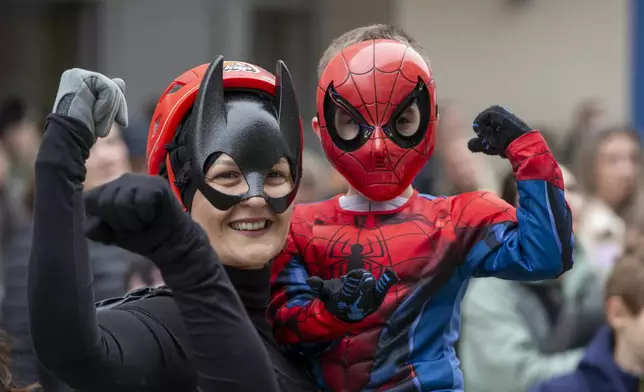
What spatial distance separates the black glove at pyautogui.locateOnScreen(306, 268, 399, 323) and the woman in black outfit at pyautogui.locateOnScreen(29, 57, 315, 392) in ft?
0.50

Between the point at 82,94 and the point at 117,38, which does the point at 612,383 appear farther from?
the point at 117,38

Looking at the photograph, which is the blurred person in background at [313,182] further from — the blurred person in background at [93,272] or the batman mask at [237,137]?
the batman mask at [237,137]

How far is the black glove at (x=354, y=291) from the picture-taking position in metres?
2.91

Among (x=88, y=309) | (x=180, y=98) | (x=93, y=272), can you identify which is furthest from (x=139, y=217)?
(x=93, y=272)

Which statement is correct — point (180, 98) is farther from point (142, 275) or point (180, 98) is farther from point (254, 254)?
point (142, 275)

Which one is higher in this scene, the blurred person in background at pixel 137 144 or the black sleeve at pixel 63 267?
the black sleeve at pixel 63 267

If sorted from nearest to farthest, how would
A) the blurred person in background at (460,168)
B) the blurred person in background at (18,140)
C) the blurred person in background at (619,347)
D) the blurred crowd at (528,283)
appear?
the blurred person in background at (619,347) < the blurred crowd at (528,283) < the blurred person in background at (460,168) < the blurred person in background at (18,140)

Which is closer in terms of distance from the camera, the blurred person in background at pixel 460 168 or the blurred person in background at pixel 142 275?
the blurred person in background at pixel 142 275

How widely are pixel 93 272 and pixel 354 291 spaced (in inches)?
98.5

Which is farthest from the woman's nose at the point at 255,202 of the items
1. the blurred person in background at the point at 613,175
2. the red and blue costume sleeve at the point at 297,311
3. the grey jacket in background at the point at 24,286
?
the blurred person in background at the point at 613,175

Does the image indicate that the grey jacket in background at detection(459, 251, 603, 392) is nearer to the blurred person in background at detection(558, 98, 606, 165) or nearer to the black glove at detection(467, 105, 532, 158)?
the black glove at detection(467, 105, 532, 158)

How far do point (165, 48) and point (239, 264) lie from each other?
832cm

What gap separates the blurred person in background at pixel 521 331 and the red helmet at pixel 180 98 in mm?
2644

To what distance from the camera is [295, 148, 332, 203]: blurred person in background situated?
7.86 metres
